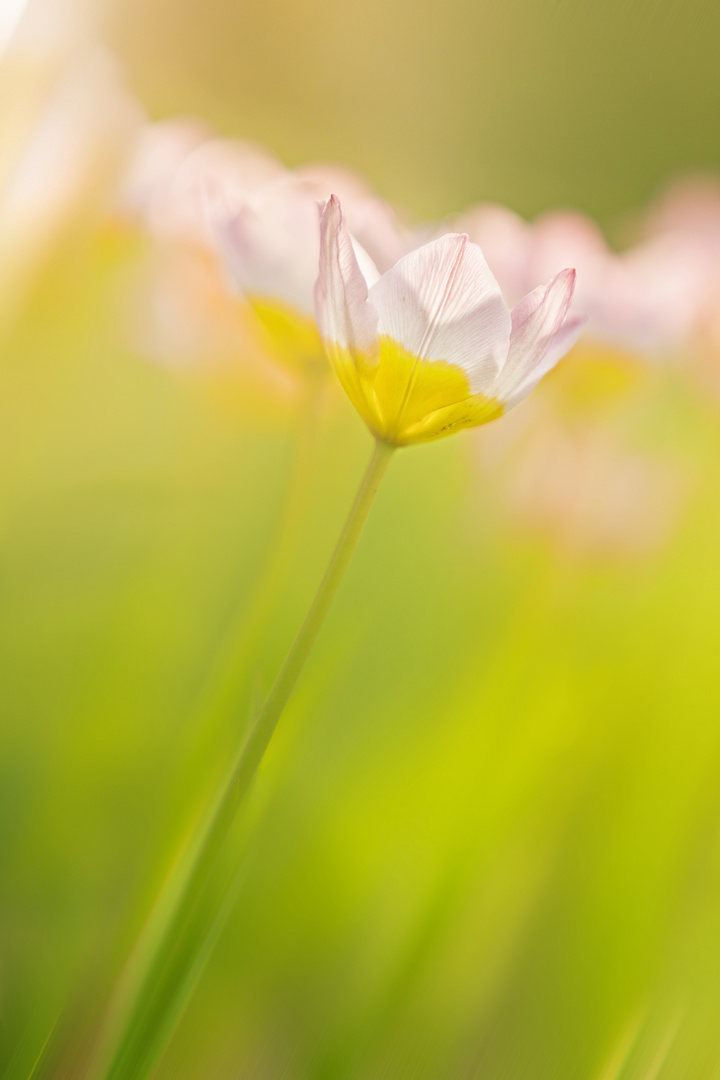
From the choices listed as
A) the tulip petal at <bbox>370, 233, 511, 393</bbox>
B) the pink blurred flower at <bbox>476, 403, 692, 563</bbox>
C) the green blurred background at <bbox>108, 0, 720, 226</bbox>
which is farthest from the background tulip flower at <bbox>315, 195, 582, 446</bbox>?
the green blurred background at <bbox>108, 0, 720, 226</bbox>

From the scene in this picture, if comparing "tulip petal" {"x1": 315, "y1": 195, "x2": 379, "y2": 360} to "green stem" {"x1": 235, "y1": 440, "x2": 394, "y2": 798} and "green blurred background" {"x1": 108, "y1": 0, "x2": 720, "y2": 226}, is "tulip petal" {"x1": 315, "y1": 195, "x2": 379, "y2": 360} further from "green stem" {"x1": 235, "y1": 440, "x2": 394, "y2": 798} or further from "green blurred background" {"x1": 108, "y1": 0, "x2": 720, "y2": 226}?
"green blurred background" {"x1": 108, "y1": 0, "x2": 720, "y2": 226}

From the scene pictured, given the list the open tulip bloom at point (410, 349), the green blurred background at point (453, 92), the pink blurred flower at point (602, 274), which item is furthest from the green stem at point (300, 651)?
the green blurred background at point (453, 92)

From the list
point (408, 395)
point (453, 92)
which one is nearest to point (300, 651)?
point (408, 395)

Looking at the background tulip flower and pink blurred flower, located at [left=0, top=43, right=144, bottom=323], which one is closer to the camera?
the background tulip flower

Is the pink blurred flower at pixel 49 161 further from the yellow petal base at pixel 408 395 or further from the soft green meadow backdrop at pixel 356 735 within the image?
the yellow petal base at pixel 408 395

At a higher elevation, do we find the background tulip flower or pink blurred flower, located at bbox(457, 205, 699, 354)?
pink blurred flower, located at bbox(457, 205, 699, 354)

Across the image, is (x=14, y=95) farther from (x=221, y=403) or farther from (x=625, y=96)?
(x=625, y=96)
